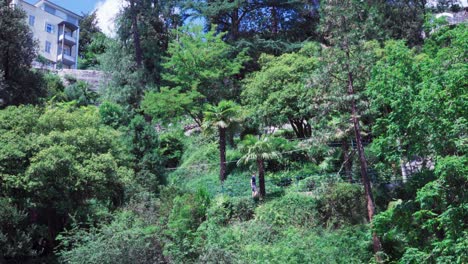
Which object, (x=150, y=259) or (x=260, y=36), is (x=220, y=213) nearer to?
(x=150, y=259)

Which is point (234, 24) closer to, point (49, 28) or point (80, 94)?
point (80, 94)

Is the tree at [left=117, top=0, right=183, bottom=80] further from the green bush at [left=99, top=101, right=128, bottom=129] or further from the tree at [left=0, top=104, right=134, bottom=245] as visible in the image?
the tree at [left=0, top=104, right=134, bottom=245]

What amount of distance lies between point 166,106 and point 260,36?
10.5 metres

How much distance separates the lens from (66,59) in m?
61.7

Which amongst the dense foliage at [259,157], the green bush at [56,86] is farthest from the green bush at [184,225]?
the green bush at [56,86]

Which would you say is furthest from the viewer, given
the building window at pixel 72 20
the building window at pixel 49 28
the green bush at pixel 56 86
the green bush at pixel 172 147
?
the building window at pixel 72 20

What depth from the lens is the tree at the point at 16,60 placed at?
80.7ft

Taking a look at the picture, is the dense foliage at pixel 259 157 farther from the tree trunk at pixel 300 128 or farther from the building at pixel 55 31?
the building at pixel 55 31

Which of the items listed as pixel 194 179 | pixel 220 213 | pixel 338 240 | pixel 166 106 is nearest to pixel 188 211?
pixel 220 213

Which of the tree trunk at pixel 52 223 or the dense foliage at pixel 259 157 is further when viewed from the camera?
the tree trunk at pixel 52 223

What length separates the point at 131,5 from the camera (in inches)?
1331

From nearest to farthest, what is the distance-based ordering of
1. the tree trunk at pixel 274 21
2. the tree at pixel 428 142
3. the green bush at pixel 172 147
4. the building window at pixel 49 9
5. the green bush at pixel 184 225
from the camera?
the tree at pixel 428 142
the green bush at pixel 184 225
the green bush at pixel 172 147
the tree trunk at pixel 274 21
the building window at pixel 49 9

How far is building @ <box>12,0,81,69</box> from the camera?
58219 mm

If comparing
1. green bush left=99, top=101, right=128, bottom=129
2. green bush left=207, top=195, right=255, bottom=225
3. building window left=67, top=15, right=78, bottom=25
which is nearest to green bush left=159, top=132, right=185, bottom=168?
green bush left=99, top=101, right=128, bottom=129
